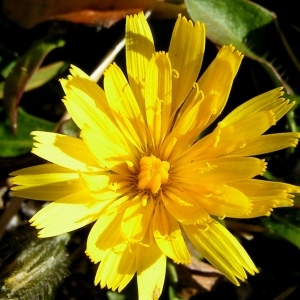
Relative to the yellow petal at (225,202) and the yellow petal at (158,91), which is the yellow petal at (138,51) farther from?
the yellow petal at (225,202)

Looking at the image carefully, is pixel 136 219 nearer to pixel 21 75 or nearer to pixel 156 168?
pixel 156 168

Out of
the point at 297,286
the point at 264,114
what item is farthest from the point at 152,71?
the point at 297,286

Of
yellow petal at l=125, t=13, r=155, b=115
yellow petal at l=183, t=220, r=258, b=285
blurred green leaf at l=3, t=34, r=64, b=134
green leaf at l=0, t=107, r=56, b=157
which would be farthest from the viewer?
green leaf at l=0, t=107, r=56, b=157

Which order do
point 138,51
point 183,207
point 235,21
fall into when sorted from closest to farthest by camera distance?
point 183,207, point 138,51, point 235,21

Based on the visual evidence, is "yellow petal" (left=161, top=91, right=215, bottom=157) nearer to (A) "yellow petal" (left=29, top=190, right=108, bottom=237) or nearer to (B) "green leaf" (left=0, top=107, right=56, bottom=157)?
(A) "yellow petal" (left=29, top=190, right=108, bottom=237)

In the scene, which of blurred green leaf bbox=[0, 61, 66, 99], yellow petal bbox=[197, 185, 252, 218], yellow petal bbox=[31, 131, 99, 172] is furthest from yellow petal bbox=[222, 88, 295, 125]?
blurred green leaf bbox=[0, 61, 66, 99]

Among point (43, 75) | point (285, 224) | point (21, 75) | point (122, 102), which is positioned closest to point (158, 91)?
point (122, 102)
